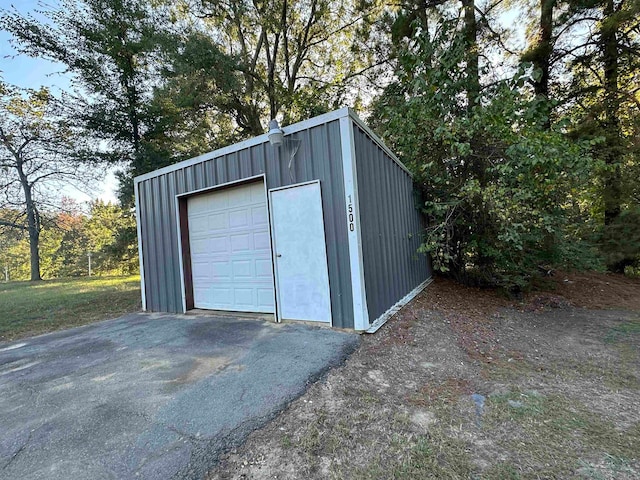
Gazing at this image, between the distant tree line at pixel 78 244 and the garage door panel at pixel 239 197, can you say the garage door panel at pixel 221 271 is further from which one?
the distant tree line at pixel 78 244

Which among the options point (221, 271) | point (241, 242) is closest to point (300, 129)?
point (241, 242)

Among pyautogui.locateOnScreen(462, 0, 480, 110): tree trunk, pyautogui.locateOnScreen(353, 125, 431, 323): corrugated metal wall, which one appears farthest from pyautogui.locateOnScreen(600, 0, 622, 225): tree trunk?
pyautogui.locateOnScreen(353, 125, 431, 323): corrugated metal wall

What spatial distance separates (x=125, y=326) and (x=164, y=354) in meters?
1.82

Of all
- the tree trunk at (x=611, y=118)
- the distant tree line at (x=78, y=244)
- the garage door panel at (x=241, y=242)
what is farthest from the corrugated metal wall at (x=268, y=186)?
the tree trunk at (x=611, y=118)

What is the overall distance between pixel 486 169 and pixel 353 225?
279 centimetres

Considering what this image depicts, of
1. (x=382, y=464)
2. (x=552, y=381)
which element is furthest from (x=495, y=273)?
(x=382, y=464)

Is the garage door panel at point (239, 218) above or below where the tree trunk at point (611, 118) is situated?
below

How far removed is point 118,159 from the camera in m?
8.63

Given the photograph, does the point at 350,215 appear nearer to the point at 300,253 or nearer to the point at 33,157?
the point at 300,253

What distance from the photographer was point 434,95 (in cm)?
549

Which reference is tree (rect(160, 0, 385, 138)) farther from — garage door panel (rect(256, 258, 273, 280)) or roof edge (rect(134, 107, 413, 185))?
garage door panel (rect(256, 258, 273, 280))

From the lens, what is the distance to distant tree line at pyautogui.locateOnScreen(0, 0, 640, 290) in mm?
4914

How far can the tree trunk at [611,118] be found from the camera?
6.67 meters

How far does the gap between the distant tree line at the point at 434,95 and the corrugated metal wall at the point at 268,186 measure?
1956 millimetres
